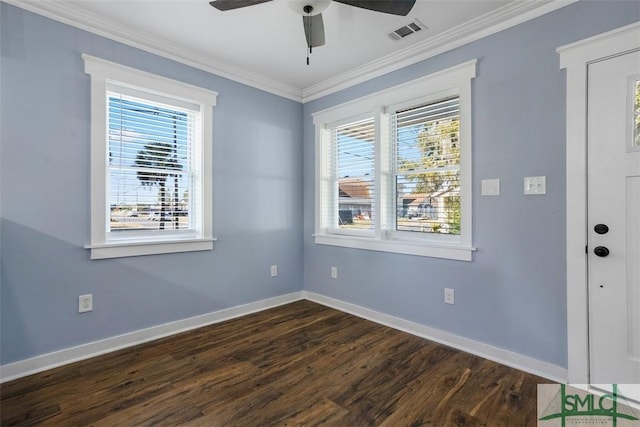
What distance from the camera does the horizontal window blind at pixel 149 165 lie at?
267cm

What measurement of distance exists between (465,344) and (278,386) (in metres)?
1.58

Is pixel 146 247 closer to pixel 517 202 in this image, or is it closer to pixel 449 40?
pixel 517 202

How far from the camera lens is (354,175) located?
361 cm

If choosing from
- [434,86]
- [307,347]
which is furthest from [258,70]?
[307,347]

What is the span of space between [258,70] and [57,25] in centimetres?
168

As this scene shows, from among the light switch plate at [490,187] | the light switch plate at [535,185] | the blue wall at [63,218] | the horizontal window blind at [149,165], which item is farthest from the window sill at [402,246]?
the horizontal window blind at [149,165]

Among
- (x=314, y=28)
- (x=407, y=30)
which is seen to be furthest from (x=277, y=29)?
(x=407, y=30)

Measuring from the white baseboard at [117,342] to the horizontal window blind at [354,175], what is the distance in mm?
1361

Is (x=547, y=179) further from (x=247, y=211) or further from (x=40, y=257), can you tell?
(x=40, y=257)

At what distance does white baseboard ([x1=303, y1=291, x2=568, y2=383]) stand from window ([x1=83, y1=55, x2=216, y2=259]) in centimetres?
176

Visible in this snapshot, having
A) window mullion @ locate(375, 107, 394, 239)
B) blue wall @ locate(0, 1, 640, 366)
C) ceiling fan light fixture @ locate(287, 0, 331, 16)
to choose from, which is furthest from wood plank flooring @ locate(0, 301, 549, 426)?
ceiling fan light fixture @ locate(287, 0, 331, 16)

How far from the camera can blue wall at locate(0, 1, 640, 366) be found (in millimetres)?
2146

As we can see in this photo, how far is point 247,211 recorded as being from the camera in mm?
3516

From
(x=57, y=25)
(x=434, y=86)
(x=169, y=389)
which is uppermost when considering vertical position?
(x=57, y=25)
